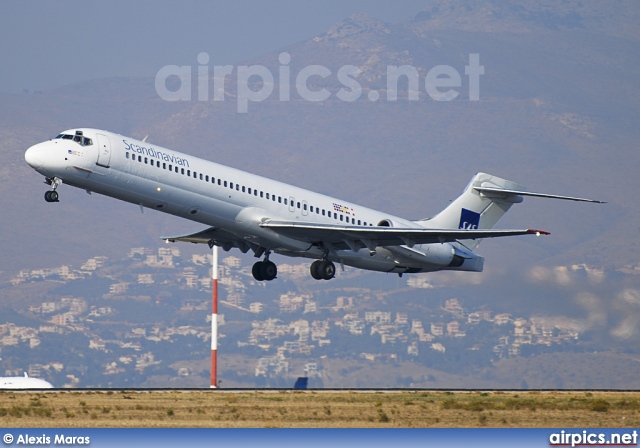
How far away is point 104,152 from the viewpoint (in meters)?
41.6

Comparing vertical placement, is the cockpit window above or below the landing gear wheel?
above

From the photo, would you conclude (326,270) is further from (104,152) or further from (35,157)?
(35,157)

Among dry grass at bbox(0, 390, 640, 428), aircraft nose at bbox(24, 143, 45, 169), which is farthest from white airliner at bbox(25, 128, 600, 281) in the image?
dry grass at bbox(0, 390, 640, 428)

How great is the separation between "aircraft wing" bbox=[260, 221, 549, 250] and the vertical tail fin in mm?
7282

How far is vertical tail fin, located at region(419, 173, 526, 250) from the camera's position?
54062 mm

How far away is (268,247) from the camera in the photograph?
47.6 metres

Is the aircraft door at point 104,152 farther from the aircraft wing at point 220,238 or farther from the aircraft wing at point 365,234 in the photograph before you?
the aircraft wing at point 220,238

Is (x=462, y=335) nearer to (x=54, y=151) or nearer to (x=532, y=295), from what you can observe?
(x=532, y=295)

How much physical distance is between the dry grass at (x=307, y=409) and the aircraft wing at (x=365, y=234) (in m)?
6.46

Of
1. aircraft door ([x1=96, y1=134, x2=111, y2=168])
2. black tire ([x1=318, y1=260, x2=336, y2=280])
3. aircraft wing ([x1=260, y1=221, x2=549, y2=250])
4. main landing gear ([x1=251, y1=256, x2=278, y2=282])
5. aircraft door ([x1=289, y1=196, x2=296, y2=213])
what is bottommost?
black tire ([x1=318, y1=260, x2=336, y2=280])

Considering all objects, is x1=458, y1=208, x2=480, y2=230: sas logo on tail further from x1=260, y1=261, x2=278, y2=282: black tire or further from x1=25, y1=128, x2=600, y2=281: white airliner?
x1=260, y1=261, x2=278, y2=282: black tire

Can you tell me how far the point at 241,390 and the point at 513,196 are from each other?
685 inches

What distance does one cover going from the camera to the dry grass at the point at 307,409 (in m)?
33.0

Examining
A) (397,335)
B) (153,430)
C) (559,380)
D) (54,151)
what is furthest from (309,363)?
(153,430)
